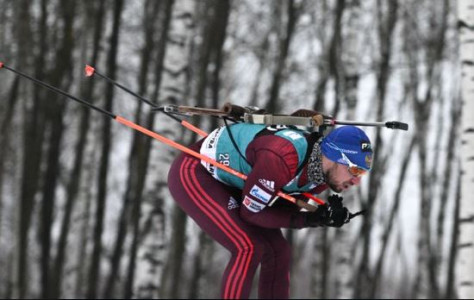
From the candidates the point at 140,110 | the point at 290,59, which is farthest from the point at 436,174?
the point at 140,110

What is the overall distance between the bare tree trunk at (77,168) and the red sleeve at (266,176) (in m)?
8.14

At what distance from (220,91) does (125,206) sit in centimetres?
Result: 247

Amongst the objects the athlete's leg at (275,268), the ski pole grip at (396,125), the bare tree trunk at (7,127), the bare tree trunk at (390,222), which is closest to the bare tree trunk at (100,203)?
the bare tree trunk at (7,127)

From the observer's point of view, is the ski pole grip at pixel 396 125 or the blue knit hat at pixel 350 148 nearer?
the blue knit hat at pixel 350 148

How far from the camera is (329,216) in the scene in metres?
4.20

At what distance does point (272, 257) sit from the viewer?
4406mm

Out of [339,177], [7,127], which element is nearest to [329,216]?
[339,177]

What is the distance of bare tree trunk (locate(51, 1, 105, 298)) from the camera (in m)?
12.0

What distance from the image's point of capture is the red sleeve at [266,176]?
13.0ft

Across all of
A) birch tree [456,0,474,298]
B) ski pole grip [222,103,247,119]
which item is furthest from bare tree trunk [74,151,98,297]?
ski pole grip [222,103,247,119]

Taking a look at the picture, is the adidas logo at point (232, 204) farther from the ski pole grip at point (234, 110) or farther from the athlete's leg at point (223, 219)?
the ski pole grip at point (234, 110)

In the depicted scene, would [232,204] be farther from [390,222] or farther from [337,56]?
[390,222]

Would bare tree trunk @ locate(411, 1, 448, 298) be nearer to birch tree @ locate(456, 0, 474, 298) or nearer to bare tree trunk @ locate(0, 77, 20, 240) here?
birch tree @ locate(456, 0, 474, 298)

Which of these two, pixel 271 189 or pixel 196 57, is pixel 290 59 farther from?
pixel 271 189
